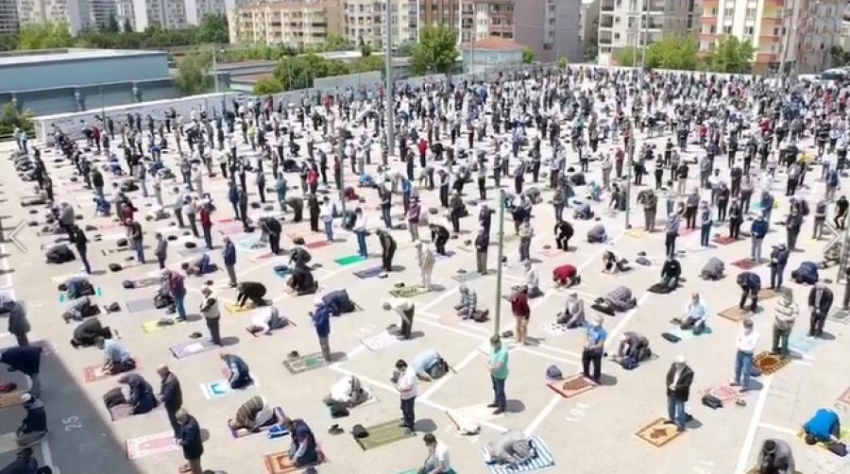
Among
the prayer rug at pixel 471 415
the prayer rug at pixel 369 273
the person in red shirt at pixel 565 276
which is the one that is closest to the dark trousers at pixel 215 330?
the prayer rug at pixel 369 273

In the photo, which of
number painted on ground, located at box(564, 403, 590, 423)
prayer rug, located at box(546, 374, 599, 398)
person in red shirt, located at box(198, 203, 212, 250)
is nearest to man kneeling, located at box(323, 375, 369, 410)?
prayer rug, located at box(546, 374, 599, 398)

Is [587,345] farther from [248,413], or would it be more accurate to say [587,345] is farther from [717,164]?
[717,164]

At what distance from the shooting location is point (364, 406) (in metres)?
13.6

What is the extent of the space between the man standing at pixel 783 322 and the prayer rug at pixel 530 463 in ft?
18.5

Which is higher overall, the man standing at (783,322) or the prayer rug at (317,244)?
the man standing at (783,322)

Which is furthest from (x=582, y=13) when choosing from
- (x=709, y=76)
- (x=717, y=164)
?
(x=717, y=164)

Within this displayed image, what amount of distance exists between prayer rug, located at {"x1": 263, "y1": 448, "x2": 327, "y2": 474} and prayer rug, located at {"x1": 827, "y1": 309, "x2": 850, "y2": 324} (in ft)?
37.9

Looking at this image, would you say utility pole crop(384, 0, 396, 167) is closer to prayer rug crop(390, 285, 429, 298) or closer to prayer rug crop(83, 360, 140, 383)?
prayer rug crop(390, 285, 429, 298)

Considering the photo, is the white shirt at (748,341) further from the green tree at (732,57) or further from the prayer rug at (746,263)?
the green tree at (732,57)

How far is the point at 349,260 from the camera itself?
21.2m

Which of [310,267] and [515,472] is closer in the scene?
[515,472]

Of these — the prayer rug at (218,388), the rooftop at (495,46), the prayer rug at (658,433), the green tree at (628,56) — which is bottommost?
the prayer rug at (658,433)

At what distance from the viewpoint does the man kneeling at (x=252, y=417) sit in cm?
1282

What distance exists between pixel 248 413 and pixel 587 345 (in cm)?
603
